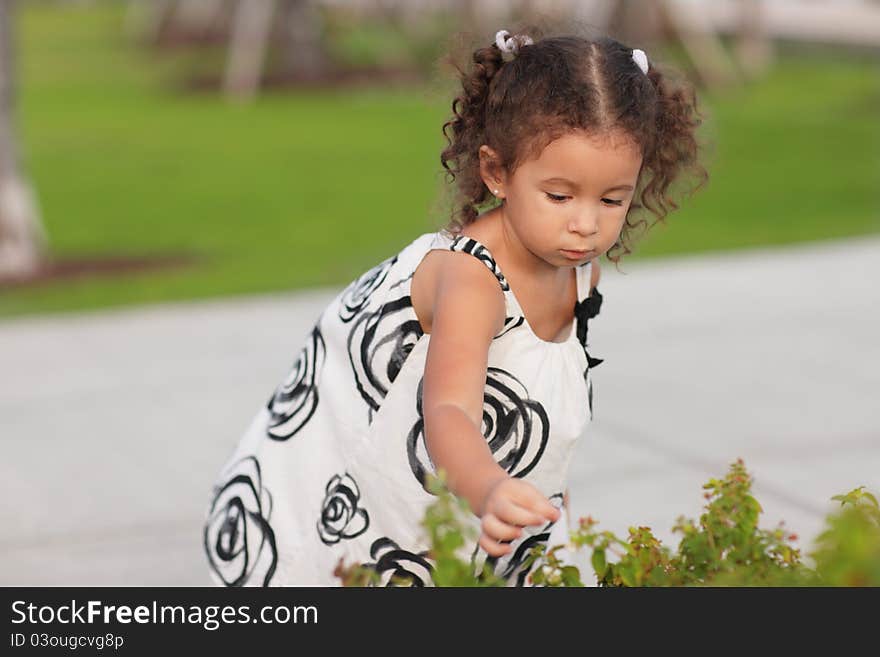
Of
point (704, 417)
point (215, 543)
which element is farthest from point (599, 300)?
point (704, 417)

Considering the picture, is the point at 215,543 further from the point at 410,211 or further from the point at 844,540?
the point at 410,211

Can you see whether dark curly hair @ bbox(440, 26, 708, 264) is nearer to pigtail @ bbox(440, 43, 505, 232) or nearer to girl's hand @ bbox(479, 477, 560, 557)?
pigtail @ bbox(440, 43, 505, 232)

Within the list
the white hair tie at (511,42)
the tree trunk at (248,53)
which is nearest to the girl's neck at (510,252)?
the white hair tie at (511,42)

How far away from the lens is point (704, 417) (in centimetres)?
504

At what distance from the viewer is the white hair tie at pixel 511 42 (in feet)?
7.93

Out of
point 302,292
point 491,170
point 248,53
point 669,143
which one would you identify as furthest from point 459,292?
point 248,53

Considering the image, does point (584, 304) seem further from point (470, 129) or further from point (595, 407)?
point (595, 407)

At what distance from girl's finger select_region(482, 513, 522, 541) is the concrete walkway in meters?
2.22

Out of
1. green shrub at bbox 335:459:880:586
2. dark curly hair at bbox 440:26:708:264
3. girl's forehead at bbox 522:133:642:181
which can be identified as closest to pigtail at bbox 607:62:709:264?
dark curly hair at bbox 440:26:708:264

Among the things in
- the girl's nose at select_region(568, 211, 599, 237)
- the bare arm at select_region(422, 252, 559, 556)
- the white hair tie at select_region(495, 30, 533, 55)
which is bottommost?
the bare arm at select_region(422, 252, 559, 556)

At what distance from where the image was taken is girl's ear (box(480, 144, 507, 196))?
238 cm

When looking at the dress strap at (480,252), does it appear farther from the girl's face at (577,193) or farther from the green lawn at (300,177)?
the green lawn at (300,177)

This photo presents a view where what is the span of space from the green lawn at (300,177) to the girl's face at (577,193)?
0.60 m
